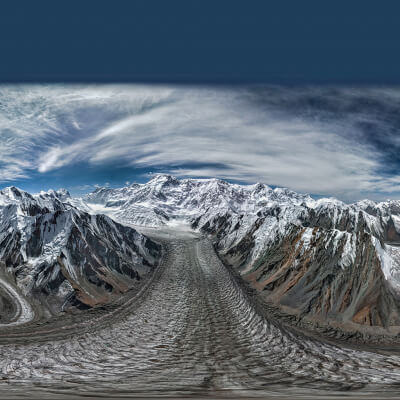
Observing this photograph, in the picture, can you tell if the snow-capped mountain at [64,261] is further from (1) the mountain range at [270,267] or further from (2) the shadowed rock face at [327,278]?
(2) the shadowed rock face at [327,278]

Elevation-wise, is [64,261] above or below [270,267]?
above

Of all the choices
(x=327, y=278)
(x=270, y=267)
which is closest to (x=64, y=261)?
(x=270, y=267)

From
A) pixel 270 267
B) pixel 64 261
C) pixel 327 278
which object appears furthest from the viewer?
pixel 270 267

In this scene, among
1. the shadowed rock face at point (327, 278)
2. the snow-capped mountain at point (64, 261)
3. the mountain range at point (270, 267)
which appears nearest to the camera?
the shadowed rock face at point (327, 278)

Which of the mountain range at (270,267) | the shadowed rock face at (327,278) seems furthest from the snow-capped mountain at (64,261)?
the shadowed rock face at (327,278)

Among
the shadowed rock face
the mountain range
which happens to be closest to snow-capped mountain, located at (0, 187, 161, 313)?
the mountain range

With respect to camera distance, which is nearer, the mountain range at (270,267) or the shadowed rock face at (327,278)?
the shadowed rock face at (327,278)

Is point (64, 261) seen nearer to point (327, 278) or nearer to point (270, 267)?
point (270, 267)

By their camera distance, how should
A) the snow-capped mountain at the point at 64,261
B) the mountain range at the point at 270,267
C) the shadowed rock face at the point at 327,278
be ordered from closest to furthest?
→ the shadowed rock face at the point at 327,278
the mountain range at the point at 270,267
the snow-capped mountain at the point at 64,261

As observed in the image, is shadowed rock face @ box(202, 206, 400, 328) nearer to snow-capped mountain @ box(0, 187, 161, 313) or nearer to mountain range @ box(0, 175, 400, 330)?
mountain range @ box(0, 175, 400, 330)
